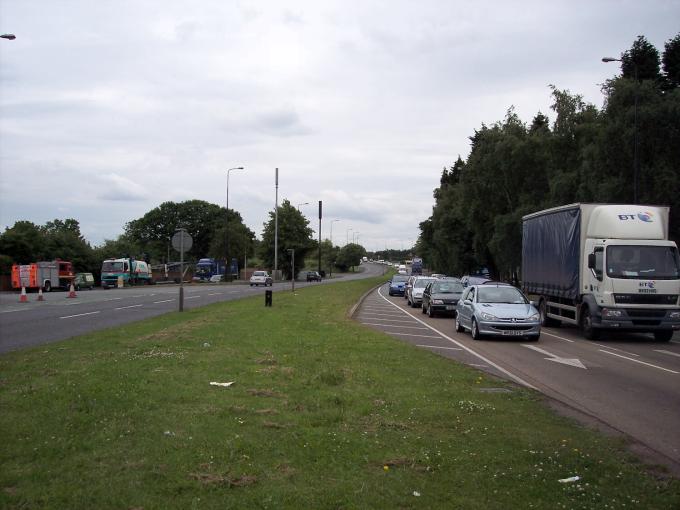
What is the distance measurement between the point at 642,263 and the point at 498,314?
A: 14.6 feet

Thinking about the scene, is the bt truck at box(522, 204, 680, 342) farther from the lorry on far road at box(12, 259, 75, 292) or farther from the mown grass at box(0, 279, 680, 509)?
the lorry on far road at box(12, 259, 75, 292)

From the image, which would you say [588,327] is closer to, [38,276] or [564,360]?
[564,360]

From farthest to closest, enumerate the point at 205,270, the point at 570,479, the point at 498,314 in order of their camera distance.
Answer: the point at 205,270 → the point at 498,314 → the point at 570,479

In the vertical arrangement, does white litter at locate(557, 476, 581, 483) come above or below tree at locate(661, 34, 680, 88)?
below

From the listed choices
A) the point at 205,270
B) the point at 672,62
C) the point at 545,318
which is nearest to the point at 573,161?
the point at 672,62

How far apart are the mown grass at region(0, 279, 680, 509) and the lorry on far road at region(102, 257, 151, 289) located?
54.0 metres

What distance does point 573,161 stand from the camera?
42781mm

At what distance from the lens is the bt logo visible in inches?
743

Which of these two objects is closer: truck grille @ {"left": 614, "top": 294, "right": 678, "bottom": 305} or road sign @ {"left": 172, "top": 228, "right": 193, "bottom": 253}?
truck grille @ {"left": 614, "top": 294, "right": 678, "bottom": 305}

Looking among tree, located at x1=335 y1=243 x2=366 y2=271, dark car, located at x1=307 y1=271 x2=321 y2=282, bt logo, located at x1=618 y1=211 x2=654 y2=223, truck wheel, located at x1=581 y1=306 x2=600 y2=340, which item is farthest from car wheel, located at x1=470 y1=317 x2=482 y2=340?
tree, located at x1=335 y1=243 x2=366 y2=271

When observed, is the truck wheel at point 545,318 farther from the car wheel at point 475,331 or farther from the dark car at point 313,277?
the dark car at point 313,277

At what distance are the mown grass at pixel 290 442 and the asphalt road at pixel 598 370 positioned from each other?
83 centimetres

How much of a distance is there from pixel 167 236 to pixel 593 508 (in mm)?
120400

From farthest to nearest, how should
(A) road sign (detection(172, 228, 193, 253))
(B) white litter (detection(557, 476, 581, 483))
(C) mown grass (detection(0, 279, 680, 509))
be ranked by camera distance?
1. (A) road sign (detection(172, 228, 193, 253))
2. (B) white litter (detection(557, 476, 581, 483))
3. (C) mown grass (detection(0, 279, 680, 509))
